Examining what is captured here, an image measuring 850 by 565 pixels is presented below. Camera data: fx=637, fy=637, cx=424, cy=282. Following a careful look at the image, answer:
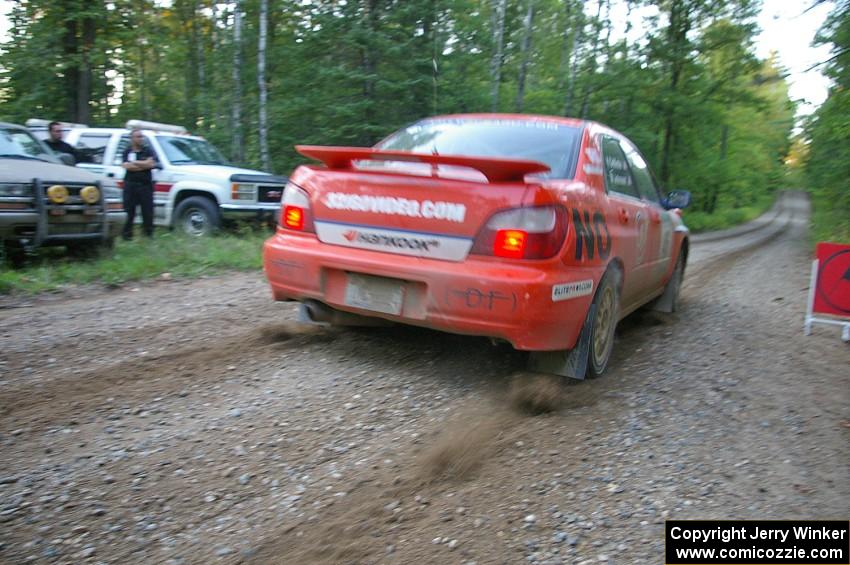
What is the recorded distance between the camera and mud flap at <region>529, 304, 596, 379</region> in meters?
3.77

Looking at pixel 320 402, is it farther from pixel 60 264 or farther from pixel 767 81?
pixel 767 81

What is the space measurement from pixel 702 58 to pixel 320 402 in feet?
89.4

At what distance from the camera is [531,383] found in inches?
147

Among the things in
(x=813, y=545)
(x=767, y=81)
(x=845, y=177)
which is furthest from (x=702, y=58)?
(x=813, y=545)

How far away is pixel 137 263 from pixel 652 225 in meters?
5.61

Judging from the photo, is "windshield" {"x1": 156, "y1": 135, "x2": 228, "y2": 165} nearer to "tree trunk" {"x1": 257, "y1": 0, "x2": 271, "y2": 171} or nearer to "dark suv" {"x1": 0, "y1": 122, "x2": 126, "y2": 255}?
"dark suv" {"x1": 0, "y1": 122, "x2": 126, "y2": 255}

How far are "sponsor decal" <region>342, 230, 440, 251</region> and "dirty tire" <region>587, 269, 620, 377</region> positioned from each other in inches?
43.0

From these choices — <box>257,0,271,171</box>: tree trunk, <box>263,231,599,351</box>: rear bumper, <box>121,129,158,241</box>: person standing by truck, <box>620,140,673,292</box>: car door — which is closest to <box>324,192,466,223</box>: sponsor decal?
<box>263,231,599,351</box>: rear bumper

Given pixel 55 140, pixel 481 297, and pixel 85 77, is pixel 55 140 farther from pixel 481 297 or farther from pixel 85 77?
pixel 85 77

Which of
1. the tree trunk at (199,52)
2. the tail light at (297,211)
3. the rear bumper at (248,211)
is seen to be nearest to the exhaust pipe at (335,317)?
the tail light at (297,211)

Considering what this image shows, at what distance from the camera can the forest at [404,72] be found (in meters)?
16.0

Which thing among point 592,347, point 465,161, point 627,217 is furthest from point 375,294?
point 627,217

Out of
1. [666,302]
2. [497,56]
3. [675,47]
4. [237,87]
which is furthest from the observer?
[675,47]

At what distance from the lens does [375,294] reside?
3.72m
